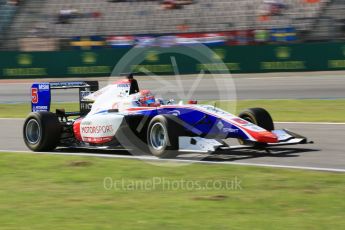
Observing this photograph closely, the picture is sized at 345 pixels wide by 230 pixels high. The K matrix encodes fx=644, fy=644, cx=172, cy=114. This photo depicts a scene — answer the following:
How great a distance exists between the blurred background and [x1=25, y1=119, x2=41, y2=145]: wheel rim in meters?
14.4

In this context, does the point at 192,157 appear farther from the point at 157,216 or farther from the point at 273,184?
the point at 157,216

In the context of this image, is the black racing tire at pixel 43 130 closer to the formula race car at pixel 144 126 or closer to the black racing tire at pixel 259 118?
the formula race car at pixel 144 126

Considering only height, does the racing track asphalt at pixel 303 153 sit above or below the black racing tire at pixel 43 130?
below

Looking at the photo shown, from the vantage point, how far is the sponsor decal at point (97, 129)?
31.7ft

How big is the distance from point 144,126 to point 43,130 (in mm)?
1732

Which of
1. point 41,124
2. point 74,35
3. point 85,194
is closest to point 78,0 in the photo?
point 74,35

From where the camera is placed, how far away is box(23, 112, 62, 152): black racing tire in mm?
10086

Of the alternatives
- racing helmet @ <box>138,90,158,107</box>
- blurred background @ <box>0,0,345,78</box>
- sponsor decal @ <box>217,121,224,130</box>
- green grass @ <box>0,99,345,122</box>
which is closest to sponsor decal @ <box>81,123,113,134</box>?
racing helmet @ <box>138,90,158,107</box>

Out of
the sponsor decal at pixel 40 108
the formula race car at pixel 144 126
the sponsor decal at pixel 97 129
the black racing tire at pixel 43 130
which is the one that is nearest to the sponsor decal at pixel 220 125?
the formula race car at pixel 144 126

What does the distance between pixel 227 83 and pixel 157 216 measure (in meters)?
17.4

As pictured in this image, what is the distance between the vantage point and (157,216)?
18.8 ft

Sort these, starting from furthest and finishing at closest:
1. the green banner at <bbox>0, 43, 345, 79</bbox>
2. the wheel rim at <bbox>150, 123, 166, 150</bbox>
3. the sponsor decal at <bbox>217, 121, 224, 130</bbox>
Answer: the green banner at <bbox>0, 43, 345, 79</bbox> < the wheel rim at <bbox>150, 123, 166, 150</bbox> < the sponsor decal at <bbox>217, 121, 224, 130</bbox>

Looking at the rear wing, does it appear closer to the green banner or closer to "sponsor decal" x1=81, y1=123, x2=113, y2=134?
"sponsor decal" x1=81, y1=123, x2=113, y2=134

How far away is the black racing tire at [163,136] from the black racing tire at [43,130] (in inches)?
71.7
